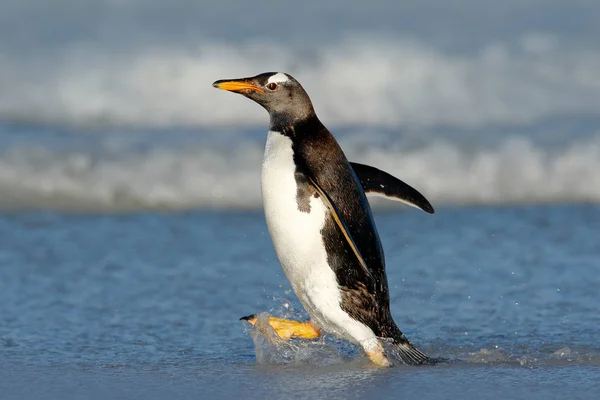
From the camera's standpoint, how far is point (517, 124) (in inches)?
365

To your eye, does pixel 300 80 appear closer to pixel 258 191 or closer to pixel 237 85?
pixel 258 191

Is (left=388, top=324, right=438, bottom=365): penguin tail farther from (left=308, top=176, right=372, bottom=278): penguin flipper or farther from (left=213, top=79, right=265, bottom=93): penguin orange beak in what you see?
(left=213, top=79, right=265, bottom=93): penguin orange beak

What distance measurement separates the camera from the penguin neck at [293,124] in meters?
3.76

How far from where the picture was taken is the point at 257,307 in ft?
15.0

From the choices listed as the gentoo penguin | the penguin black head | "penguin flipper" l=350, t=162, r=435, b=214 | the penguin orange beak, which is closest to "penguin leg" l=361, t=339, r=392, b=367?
the gentoo penguin

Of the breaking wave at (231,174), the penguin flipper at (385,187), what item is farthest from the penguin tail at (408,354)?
the breaking wave at (231,174)

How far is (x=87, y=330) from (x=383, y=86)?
7416 mm

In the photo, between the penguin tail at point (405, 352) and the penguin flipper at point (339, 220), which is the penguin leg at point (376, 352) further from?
the penguin flipper at point (339, 220)

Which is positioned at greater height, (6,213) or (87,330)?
(6,213)

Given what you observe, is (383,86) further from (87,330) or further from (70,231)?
(87,330)

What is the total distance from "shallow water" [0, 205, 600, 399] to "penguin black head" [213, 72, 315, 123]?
82 cm

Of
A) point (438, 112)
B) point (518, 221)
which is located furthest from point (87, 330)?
point (438, 112)

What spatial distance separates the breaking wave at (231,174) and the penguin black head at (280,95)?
3016 millimetres

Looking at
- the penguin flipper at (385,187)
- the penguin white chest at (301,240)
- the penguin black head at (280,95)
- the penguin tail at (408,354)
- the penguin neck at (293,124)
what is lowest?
the penguin tail at (408,354)
